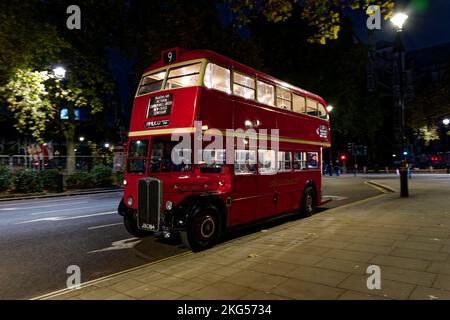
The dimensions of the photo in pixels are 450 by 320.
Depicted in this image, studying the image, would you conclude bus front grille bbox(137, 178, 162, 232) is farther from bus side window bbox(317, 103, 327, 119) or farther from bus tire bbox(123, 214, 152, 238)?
bus side window bbox(317, 103, 327, 119)

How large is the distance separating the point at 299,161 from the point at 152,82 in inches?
214

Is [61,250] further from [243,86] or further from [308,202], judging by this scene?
[308,202]

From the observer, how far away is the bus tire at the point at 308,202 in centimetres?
1066

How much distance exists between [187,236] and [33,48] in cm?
1473

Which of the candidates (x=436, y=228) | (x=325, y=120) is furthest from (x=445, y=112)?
(x=436, y=228)

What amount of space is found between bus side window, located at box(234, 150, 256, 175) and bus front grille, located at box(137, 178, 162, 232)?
6.96 feet

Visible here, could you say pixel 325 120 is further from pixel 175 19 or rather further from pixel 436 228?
pixel 175 19

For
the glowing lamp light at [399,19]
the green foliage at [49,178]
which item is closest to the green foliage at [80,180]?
the green foliage at [49,178]

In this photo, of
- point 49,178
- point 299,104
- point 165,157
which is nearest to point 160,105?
point 165,157

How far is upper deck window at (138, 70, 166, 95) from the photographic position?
7644 millimetres

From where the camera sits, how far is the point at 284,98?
974 cm

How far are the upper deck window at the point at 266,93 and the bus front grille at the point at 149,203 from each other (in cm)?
392

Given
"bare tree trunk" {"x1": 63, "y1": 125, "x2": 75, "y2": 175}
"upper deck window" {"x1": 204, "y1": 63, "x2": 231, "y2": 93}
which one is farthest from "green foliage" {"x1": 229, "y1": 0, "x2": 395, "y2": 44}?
"bare tree trunk" {"x1": 63, "y1": 125, "x2": 75, "y2": 175}
